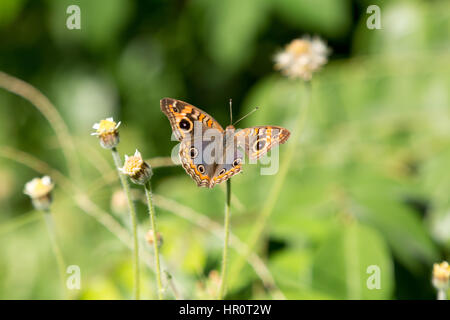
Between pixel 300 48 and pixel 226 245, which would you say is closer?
pixel 226 245

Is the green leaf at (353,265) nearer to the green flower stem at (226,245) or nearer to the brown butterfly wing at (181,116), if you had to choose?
the green flower stem at (226,245)

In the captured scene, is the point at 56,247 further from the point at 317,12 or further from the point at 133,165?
the point at 317,12

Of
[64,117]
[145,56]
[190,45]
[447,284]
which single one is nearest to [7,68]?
[64,117]

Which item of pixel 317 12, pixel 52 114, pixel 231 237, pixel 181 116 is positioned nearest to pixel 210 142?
pixel 181 116

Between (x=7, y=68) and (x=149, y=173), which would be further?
(x=7, y=68)

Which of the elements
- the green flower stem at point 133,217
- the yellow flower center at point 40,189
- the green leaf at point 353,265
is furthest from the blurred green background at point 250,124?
the green flower stem at point 133,217

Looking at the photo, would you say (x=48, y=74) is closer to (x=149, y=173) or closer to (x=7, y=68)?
(x=7, y=68)
